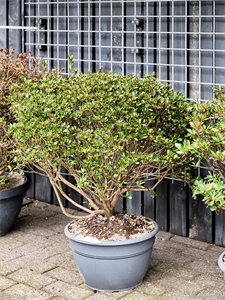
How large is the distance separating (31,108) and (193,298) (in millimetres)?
1922

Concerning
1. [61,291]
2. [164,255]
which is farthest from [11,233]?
[164,255]

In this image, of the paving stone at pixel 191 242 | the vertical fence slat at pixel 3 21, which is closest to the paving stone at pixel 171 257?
the paving stone at pixel 191 242

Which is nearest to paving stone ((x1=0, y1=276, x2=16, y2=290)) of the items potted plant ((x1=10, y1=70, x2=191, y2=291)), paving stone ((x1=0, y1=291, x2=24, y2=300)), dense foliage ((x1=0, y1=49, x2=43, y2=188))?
paving stone ((x1=0, y1=291, x2=24, y2=300))

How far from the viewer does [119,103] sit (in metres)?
3.17

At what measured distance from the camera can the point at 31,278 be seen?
342 centimetres

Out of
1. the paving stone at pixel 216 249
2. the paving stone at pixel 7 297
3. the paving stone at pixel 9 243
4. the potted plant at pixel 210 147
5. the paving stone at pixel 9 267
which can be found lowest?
the paving stone at pixel 7 297

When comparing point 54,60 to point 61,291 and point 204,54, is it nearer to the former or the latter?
point 204,54

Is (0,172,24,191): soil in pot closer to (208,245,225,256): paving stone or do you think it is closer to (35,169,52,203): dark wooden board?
(35,169,52,203): dark wooden board

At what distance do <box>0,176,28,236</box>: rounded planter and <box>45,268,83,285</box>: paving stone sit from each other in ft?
3.14

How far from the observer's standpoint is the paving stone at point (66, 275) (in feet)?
11.1

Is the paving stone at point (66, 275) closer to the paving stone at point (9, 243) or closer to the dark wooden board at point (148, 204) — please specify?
the paving stone at point (9, 243)

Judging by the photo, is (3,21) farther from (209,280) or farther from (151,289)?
(209,280)

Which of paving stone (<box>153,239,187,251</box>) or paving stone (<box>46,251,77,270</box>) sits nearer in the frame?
paving stone (<box>46,251,77,270</box>)

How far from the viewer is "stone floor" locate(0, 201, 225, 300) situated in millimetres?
3162
